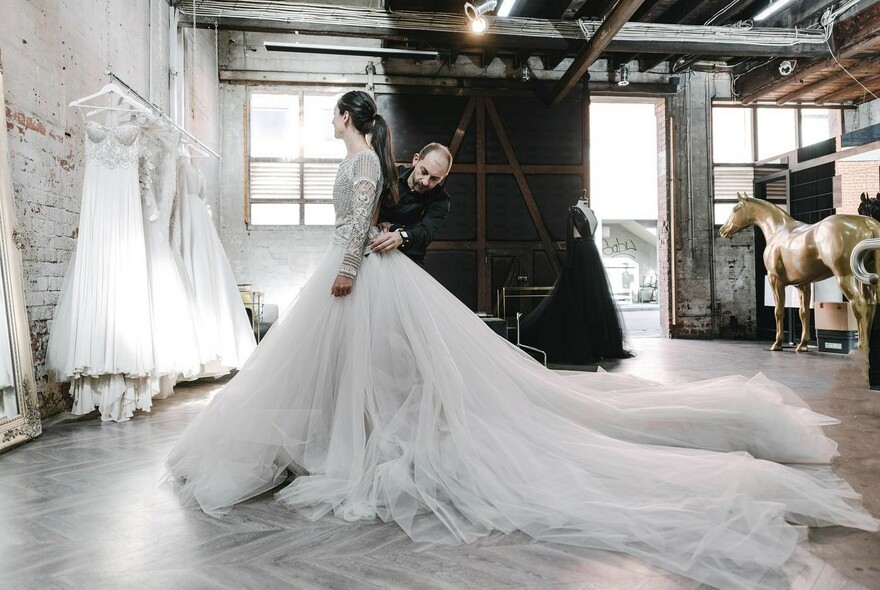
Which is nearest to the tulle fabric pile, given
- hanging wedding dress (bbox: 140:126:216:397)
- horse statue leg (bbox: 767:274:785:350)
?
hanging wedding dress (bbox: 140:126:216:397)

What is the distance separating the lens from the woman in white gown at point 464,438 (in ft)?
5.54

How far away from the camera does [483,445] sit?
2051 mm

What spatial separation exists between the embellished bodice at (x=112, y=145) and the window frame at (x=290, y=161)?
4.43 metres

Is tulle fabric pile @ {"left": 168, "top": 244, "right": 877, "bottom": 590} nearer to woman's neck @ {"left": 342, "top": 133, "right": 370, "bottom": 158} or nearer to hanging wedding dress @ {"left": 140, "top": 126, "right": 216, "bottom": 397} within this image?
woman's neck @ {"left": 342, "top": 133, "right": 370, "bottom": 158}

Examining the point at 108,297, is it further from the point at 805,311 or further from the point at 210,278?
the point at 805,311

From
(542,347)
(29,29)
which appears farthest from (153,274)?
(542,347)

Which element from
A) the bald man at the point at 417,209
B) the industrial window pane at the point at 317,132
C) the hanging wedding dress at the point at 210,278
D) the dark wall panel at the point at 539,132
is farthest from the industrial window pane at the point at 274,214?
the bald man at the point at 417,209

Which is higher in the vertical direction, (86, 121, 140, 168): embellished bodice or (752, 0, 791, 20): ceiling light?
(752, 0, 791, 20): ceiling light

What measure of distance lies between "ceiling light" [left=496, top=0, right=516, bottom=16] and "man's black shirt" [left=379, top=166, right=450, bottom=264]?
518 cm

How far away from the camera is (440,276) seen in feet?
28.1

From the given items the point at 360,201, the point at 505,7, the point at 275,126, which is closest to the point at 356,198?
the point at 360,201

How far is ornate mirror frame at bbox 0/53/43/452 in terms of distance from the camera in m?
3.01

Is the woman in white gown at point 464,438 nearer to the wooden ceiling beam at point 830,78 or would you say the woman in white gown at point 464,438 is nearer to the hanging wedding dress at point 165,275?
the hanging wedding dress at point 165,275

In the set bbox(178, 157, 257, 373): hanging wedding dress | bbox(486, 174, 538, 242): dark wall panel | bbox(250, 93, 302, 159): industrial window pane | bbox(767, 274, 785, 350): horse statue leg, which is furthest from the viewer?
bbox(486, 174, 538, 242): dark wall panel
